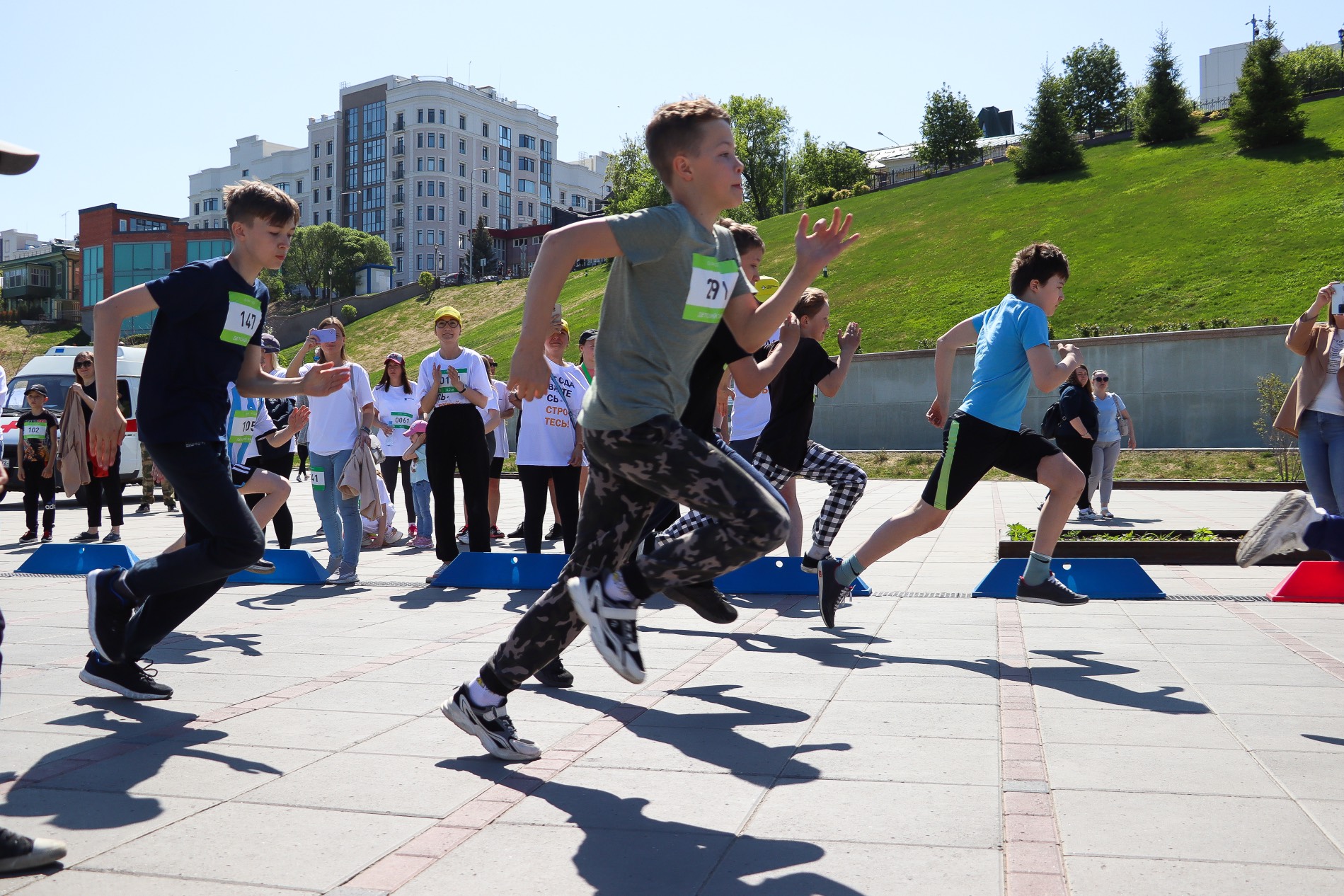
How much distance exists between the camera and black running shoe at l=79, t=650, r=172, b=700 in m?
4.25

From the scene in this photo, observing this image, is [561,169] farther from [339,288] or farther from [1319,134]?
[1319,134]

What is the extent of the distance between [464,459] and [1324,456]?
19.0 ft

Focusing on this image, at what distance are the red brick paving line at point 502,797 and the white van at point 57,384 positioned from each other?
14424 millimetres

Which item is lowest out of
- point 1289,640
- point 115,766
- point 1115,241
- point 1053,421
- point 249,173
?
point 1289,640

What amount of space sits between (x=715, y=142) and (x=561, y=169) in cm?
14198

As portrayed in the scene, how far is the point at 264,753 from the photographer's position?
3.56 metres

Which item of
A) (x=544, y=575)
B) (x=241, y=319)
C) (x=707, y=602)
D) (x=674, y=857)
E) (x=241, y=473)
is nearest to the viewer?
(x=674, y=857)

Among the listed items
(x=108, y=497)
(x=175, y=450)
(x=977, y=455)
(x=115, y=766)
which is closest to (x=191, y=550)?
(x=175, y=450)

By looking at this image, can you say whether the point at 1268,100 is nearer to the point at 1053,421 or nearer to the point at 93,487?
the point at 1053,421

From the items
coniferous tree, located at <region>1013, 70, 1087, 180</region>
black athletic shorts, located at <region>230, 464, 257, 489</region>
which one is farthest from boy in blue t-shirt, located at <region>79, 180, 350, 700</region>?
coniferous tree, located at <region>1013, 70, 1087, 180</region>

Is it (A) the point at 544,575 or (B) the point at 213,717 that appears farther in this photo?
(A) the point at 544,575

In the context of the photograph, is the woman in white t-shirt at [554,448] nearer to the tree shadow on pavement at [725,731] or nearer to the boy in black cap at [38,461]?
the tree shadow on pavement at [725,731]

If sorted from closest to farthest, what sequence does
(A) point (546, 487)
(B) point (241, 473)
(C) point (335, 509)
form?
(B) point (241, 473) < (A) point (546, 487) < (C) point (335, 509)

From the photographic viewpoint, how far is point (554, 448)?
26.4 ft
